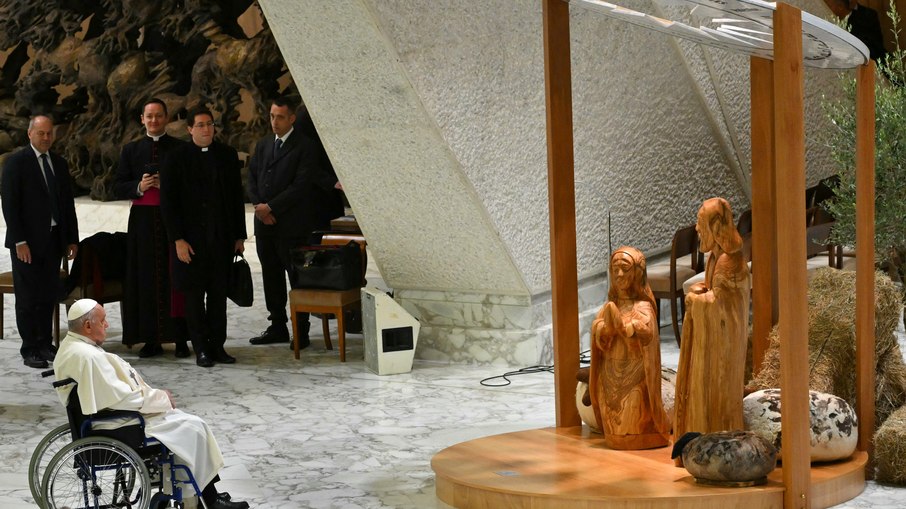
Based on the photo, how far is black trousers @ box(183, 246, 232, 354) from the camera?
8312 mm

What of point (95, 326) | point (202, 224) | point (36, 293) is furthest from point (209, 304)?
point (95, 326)

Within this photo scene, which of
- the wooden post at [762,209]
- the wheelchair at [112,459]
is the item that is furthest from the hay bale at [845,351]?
the wheelchair at [112,459]

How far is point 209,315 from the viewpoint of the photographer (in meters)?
8.48

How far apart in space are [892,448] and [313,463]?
101 inches

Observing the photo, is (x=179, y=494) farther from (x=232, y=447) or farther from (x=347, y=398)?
(x=347, y=398)

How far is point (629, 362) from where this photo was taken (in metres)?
5.40

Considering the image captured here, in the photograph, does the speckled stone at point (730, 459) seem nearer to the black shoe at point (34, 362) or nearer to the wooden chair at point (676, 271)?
the wooden chair at point (676, 271)

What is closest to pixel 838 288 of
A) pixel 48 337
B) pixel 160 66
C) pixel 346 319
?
pixel 346 319

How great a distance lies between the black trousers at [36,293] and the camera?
27.4 feet

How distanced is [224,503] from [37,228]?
361 cm

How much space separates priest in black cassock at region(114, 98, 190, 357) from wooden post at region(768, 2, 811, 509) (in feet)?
15.4

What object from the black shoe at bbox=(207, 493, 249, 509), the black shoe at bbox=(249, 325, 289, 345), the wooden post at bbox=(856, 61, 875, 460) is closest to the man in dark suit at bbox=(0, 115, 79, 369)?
the black shoe at bbox=(249, 325, 289, 345)

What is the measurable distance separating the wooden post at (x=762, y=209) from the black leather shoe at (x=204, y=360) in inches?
145

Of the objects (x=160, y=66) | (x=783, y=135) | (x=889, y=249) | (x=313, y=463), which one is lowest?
(x=313, y=463)
